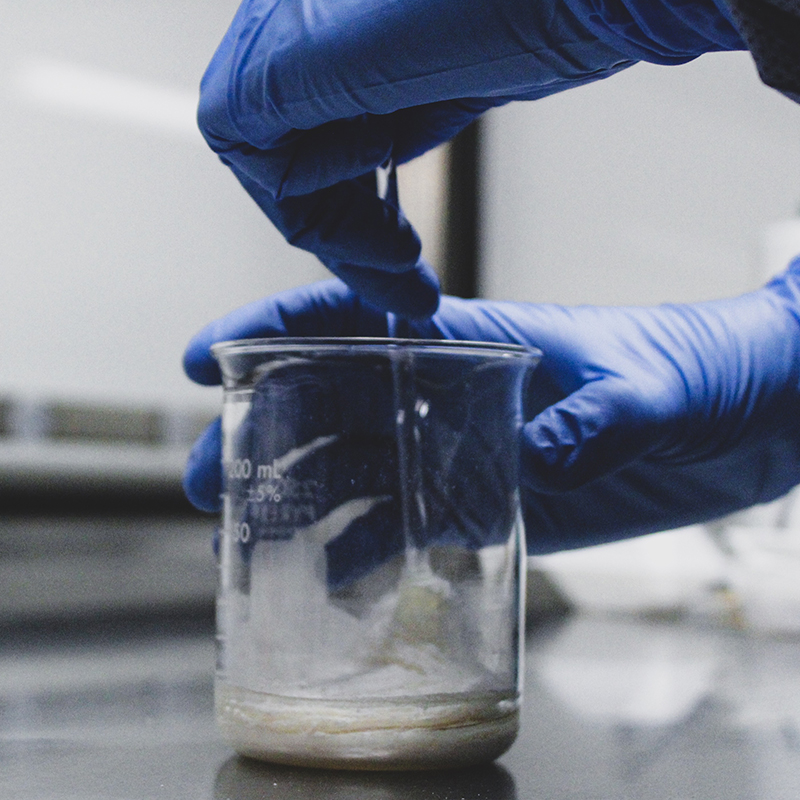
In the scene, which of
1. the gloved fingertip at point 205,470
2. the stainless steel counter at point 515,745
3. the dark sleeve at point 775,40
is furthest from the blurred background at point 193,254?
the dark sleeve at point 775,40

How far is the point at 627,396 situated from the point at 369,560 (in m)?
0.23

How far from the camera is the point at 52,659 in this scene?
2.57ft

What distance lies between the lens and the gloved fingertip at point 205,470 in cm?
70

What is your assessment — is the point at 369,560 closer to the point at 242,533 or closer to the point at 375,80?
the point at 242,533

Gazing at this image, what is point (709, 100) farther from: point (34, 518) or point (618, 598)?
point (34, 518)

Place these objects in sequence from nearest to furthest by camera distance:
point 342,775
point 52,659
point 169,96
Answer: point 342,775 < point 52,659 < point 169,96

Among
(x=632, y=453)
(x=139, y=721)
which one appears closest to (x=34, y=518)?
(x=139, y=721)

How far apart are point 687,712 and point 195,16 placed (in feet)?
6.92

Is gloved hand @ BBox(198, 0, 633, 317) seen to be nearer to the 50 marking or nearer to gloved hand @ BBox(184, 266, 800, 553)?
gloved hand @ BBox(184, 266, 800, 553)

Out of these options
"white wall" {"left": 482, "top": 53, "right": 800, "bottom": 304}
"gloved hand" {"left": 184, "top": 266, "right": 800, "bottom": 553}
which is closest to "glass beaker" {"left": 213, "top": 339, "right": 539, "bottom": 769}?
"gloved hand" {"left": 184, "top": 266, "right": 800, "bottom": 553}

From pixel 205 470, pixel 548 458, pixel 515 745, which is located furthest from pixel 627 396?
pixel 205 470

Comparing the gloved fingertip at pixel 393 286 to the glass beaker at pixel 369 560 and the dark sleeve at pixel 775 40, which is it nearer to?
the glass beaker at pixel 369 560

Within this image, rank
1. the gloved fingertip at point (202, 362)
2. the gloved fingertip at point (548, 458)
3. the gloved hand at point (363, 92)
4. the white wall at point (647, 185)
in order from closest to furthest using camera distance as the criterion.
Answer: the gloved hand at point (363, 92) → the gloved fingertip at point (548, 458) → the gloved fingertip at point (202, 362) → the white wall at point (647, 185)

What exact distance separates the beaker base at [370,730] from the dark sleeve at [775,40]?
0.29 meters
